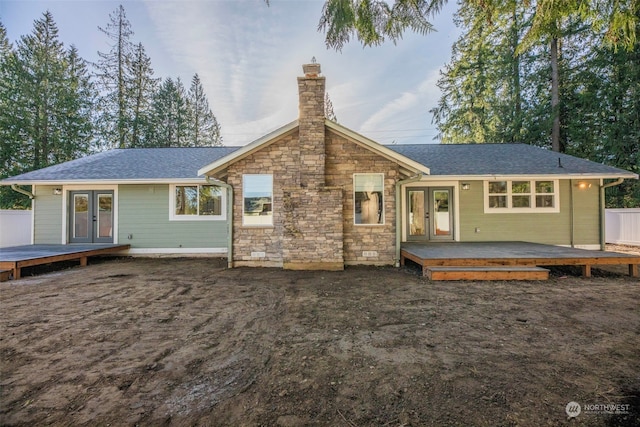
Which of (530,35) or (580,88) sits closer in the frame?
(530,35)

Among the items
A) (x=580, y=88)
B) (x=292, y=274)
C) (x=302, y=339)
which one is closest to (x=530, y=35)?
(x=302, y=339)

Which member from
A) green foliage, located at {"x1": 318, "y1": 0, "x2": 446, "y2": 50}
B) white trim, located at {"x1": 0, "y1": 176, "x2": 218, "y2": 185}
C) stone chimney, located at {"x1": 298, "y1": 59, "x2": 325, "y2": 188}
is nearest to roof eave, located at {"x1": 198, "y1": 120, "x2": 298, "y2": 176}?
stone chimney, located at {"x1": 298, "y1": 59, "x2": 325, "y2": 188}

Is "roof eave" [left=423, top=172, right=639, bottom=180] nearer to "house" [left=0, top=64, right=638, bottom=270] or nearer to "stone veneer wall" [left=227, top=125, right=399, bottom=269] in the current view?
"house" [left=0, top=64, right=638, bottom=270]

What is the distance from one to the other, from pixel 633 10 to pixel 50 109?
2296 centimetres

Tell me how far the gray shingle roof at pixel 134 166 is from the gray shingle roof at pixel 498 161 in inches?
312

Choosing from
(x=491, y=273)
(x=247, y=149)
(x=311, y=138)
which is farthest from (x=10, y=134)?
(x=491, y=273)

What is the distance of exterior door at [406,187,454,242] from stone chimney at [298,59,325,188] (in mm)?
3695

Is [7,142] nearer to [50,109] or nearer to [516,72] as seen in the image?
[50,109]

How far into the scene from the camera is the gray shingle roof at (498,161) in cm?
846

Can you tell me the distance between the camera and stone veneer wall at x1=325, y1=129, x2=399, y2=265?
7090 millimetres

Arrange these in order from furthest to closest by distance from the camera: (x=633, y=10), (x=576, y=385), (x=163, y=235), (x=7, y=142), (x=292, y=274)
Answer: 1. (x=7, y=142)
2. (x=163, y=235)
3. (x=292, y=274)
4. (x=633, y=10)
5. (x=576, y=385)

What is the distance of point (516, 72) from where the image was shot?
54.2 feet

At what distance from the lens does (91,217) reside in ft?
29.3

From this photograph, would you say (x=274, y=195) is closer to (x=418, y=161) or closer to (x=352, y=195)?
Result: (x=352, y=195)
